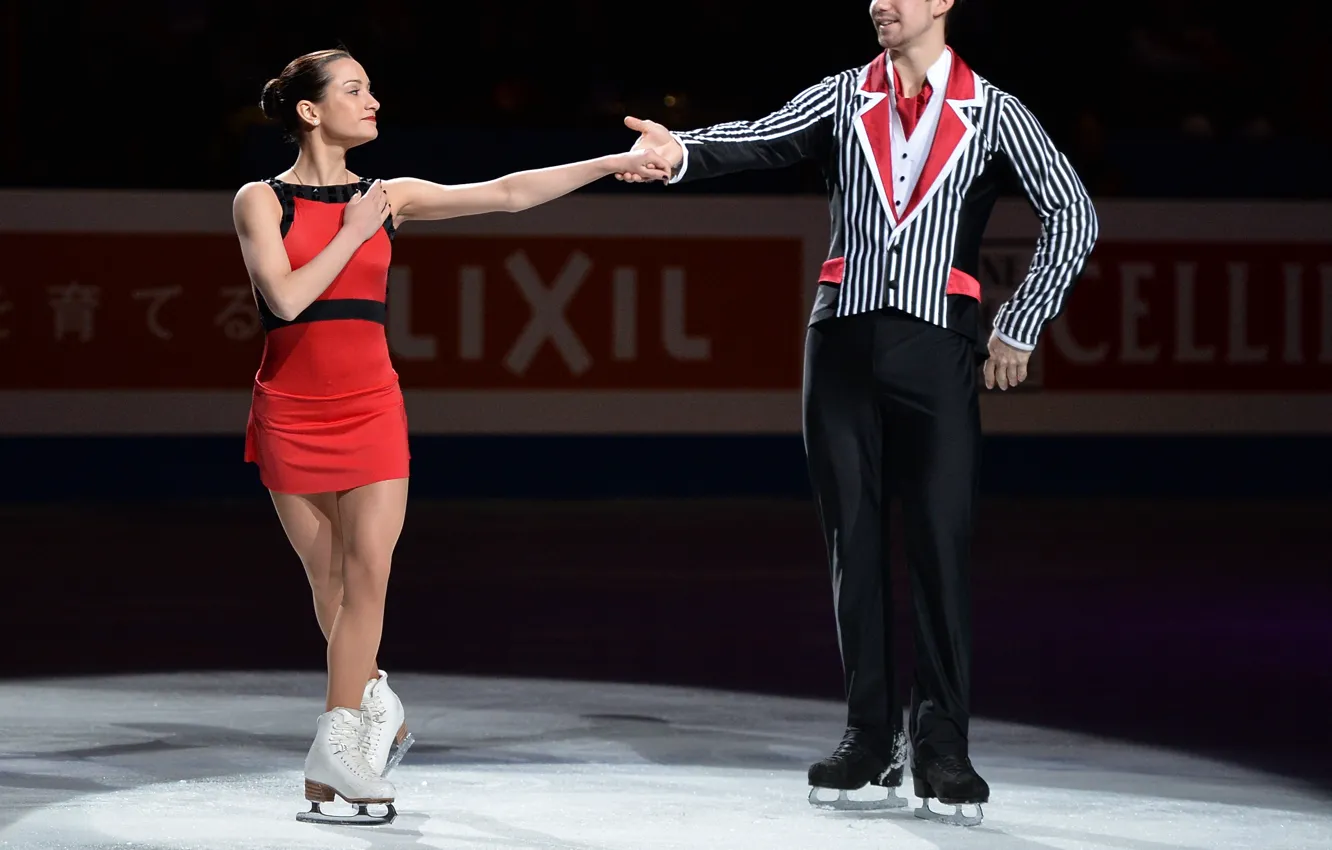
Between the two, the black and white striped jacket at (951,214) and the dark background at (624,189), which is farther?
the dark background at (624,189)

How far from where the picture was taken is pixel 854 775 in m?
4.64

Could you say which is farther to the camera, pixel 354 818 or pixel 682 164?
pixel 682 164

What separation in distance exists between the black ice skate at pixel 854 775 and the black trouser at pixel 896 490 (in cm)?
4

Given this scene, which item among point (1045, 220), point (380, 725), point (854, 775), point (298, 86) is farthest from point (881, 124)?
point (380, 725)

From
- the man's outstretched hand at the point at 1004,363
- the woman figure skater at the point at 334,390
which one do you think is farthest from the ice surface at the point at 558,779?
the man's outstretched hand at the point at 1004,363

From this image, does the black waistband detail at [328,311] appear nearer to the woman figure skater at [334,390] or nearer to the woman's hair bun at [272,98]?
the woman figure skater at [334,390]

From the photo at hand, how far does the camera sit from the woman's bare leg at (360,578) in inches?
176

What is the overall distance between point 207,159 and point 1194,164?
5315mm

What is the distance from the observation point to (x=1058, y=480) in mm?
12148

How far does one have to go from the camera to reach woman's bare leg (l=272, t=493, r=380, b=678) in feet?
14.9

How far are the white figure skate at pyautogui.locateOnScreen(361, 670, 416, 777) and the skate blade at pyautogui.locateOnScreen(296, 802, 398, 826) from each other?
81 millimetres

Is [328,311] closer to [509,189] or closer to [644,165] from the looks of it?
[509,189]

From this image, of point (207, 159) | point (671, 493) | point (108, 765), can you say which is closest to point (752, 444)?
point (671, 493)

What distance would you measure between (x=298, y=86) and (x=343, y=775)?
A: 4.51 feet
